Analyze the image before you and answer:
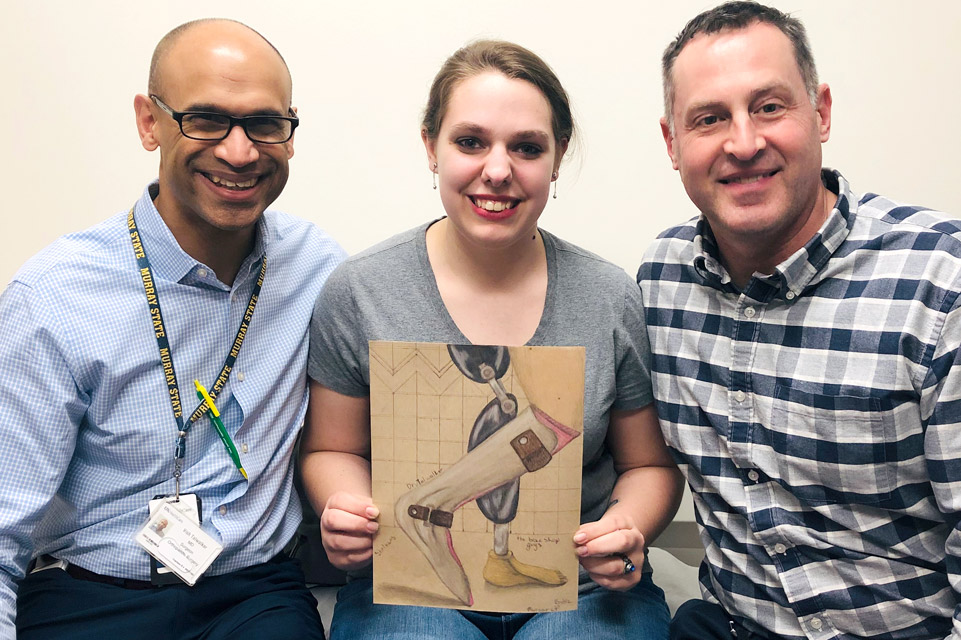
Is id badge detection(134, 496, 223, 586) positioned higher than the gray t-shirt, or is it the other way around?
the gray t-shirt

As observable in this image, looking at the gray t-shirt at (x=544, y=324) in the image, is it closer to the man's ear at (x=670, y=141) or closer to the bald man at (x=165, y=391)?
the bald man at (x=165, y=391)

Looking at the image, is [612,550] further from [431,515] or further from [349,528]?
[349,528]

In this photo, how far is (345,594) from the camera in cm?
138

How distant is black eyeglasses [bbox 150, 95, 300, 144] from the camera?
126 cm

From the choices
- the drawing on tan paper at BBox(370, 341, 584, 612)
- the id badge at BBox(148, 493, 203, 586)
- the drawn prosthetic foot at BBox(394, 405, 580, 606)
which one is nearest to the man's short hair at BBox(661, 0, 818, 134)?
the drawing on tan paper at BBox(370, 341, 584, 612)

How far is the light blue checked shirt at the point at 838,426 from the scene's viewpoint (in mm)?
1102

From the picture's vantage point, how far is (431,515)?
120 centimetres

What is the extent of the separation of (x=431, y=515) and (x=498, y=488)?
0.39 feet

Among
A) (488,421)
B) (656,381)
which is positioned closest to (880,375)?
(656,381)

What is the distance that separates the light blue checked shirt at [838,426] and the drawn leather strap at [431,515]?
452 mm

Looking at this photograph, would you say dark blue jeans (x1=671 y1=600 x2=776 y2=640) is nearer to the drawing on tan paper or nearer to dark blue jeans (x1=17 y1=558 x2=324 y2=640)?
the drawing on tan paper

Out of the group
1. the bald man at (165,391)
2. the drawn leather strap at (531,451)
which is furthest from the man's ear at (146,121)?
the drawn leather strap at (531,451)

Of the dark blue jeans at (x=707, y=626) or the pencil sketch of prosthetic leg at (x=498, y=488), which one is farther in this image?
the dark blue jeans at (x=707, y=626)

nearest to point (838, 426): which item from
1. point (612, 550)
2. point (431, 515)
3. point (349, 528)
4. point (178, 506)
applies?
point (612, 550)
